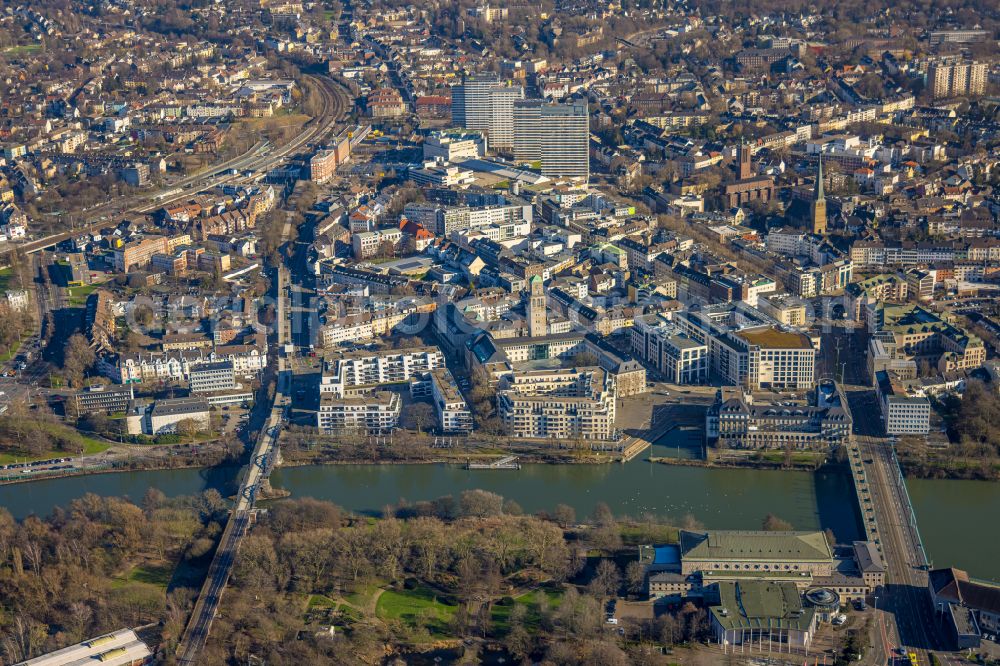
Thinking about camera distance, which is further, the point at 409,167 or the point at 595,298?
the point at 409,167

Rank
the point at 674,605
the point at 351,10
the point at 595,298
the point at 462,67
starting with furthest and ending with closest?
1. the point at 351,10
2. the point at 462,67
3. the point at 595,298
4. the point at 674,605

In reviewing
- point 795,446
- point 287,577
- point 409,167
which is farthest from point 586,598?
point 409,167

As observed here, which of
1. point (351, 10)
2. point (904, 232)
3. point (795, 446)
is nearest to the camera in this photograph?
point (795, 446)

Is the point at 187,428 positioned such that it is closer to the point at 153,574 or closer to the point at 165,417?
the point at 165,417

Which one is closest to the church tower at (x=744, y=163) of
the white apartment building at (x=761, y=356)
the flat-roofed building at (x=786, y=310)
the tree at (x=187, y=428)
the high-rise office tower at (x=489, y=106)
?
the high-rise office tower at (x=489, y=106)

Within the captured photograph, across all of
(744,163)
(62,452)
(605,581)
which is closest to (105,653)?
(605,581)

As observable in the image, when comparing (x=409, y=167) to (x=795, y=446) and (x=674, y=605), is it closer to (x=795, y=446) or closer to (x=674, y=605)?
(x=795, y=446)

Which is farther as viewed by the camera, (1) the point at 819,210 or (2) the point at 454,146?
(2) the point at 454,146
